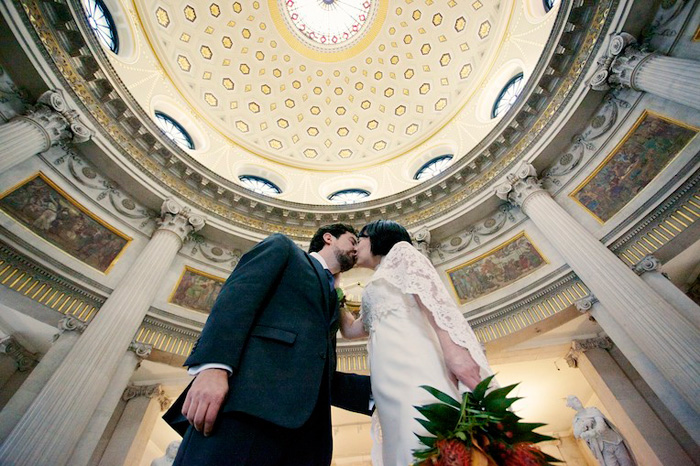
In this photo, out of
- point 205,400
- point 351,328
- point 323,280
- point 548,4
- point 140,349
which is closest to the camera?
point 205,400

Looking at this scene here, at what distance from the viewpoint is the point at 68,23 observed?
21.4 feet

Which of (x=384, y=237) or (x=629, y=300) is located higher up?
(x=629, y=300)

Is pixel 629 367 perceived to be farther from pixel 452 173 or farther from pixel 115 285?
pixel 115 285

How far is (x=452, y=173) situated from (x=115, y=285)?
10.2m

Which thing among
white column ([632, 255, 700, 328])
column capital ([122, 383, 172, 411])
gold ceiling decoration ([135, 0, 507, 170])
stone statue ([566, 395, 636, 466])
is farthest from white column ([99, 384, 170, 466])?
gold ceiling decoration ([135, 0, 507, 170])

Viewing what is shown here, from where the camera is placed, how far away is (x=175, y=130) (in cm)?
1202

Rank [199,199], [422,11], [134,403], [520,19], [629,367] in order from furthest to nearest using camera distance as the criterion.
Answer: [422,11] → [520,19] → [199,199] → [134,403] → [629,367]

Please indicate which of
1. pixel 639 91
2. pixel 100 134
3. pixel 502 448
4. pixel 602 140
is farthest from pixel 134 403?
pixel 639 91

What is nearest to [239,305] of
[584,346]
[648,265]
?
[648,265]

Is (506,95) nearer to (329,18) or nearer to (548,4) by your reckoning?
(548,4)

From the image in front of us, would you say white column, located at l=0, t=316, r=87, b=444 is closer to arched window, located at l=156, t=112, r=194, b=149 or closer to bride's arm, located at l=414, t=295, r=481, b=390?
bride's arm, located at l=414, t=295, r=481, b=390

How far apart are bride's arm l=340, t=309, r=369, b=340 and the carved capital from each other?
5838 mm

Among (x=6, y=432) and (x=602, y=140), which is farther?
(x=602, y=140)

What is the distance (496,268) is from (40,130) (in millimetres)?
11286
